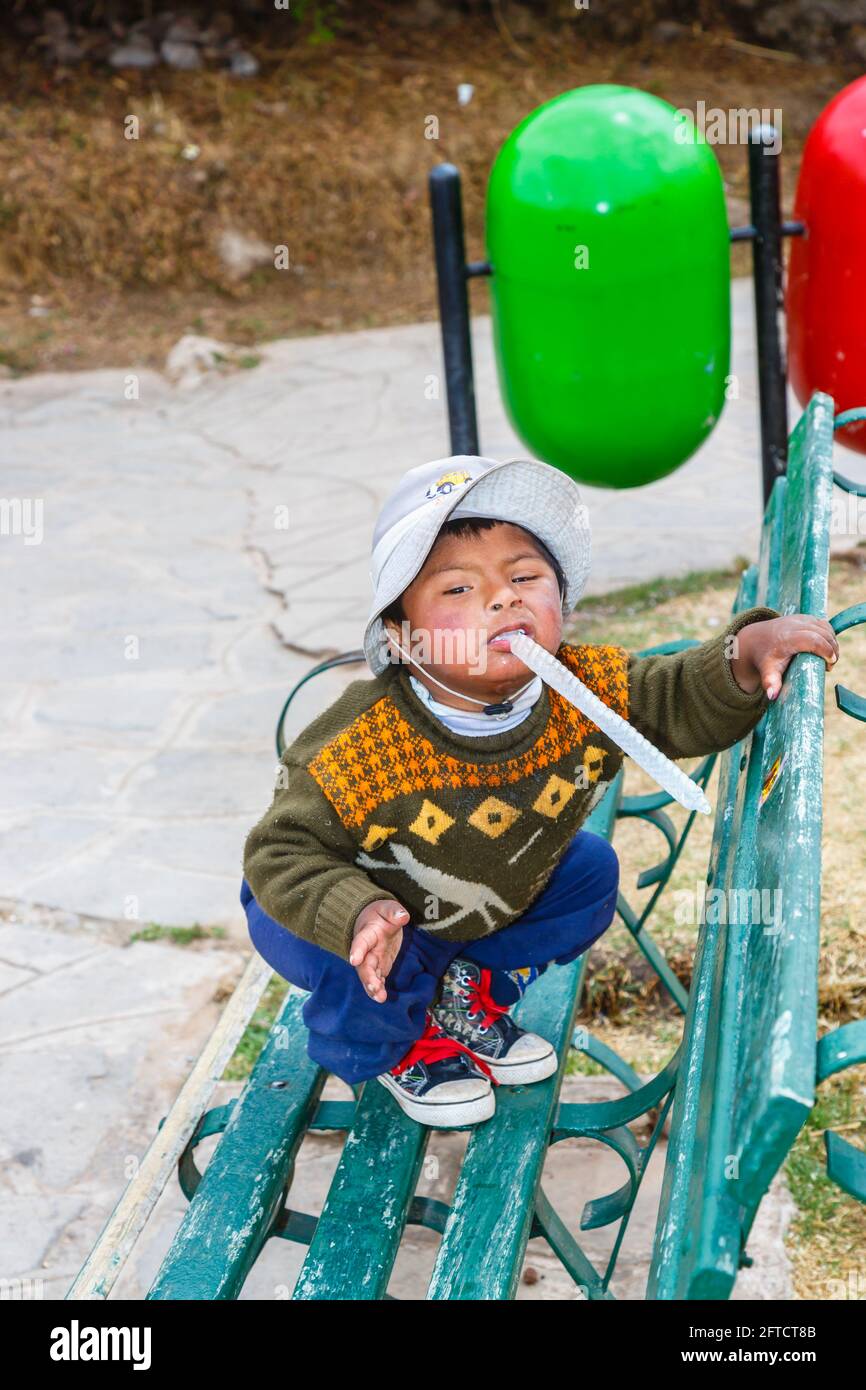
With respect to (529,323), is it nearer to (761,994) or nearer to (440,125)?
(761,994)

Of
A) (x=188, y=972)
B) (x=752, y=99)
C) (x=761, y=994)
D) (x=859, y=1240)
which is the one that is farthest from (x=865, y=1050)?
(x=752, y=99)

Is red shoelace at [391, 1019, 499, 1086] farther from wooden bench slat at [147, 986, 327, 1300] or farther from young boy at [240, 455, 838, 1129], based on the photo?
wooden bench slat at [147, 986, 327, 1300]

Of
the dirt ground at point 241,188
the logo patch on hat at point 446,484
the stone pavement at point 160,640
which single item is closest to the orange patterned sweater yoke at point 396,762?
the logo patch on hat at point 446,484

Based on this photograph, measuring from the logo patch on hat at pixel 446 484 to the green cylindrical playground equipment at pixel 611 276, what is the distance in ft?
5.70

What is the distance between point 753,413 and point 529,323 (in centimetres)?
296

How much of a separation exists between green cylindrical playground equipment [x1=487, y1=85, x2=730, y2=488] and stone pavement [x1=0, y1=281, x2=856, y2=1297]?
1.11 metres

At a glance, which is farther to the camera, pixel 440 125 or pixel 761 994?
pixel 440 125

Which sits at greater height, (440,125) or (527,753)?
(440,125)

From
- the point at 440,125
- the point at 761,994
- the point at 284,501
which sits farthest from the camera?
the point at 440,125

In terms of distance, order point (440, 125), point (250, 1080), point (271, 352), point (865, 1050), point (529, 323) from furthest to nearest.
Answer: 1. point (440, 125)
2. point (271, 352)
3. point (529, 323)
4. point (250, 1080)
5. point (865, 1050)

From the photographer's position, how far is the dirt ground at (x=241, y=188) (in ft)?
26.5

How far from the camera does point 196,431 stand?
6.63 meters

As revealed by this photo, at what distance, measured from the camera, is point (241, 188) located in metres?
8.52

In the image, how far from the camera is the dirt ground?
26.5 ft
